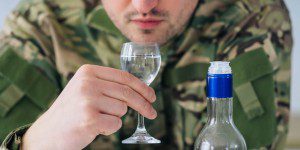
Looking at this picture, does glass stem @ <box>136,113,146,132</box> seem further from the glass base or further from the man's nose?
the man's nose

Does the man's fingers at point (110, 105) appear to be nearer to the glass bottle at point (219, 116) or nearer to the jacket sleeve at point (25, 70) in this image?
the glass bottle at point (219, 116)

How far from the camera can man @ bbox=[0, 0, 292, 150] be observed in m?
1.37

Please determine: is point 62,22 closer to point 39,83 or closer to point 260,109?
point 39,83

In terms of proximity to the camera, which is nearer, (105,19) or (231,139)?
(231,139)

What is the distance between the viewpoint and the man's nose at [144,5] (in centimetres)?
129

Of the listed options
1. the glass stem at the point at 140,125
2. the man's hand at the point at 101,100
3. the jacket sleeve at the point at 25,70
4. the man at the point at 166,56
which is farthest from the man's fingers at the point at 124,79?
the jacket sleeve at the point at 25,70

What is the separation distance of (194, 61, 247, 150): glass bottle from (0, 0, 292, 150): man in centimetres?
26

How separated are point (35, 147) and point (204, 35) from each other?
0.60 m

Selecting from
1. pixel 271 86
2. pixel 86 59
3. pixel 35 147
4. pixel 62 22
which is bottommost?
pixel 35 147

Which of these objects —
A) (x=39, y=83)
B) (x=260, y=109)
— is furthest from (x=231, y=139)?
(x=39, y=83)

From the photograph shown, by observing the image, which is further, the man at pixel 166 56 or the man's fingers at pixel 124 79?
the man at pixel 166 56

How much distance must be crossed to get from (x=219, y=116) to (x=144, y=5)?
357mm

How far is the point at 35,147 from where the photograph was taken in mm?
1216

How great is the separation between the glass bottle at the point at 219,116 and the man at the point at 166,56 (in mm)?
261
